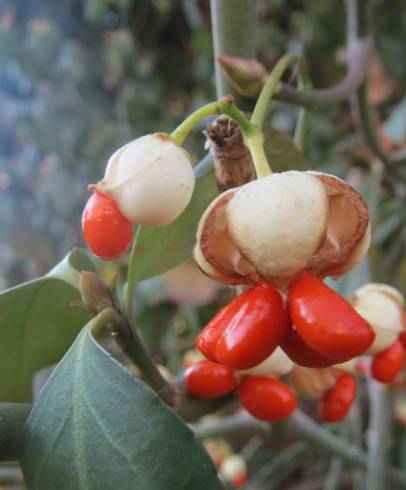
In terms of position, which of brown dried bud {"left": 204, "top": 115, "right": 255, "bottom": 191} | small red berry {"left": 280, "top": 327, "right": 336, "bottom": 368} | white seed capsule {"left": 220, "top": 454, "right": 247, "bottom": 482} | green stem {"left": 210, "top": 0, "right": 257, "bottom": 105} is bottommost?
white seed capsule {"left": 220, "top": 454, "right": 247, "bottom": 482}

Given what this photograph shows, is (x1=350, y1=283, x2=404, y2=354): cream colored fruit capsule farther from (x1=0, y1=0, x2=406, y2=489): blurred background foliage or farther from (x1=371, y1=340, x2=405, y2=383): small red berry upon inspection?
(x1=0, y1=0, x2=406, y2=489): blurred background foliage

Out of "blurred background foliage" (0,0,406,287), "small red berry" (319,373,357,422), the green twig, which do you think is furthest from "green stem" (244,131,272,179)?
"blurred background foliage" (0,0,406,287)

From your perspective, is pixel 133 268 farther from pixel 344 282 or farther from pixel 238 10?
pixel 344 282

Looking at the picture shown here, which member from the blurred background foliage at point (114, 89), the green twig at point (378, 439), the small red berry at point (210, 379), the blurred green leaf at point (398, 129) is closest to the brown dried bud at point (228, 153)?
the small red berry at point (210, 379)

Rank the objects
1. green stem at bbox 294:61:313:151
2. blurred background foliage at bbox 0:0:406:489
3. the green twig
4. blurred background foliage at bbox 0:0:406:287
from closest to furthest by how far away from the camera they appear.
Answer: green stem at bbox 294:61:313:151
the green twig
blurred background foliage at bbox 0:0:406:489
blurred background foliage at bbox 0:0:406:287

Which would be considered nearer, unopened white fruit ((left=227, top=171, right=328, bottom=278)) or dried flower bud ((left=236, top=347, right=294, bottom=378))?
unopened white fruit ((left=227, top=171, right=328, bottom=278))

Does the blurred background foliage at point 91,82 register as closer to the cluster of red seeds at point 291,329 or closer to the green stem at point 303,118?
the green stem at point 303,118

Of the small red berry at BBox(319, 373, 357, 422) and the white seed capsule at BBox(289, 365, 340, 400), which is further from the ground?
the white seed capsule at BBox(289, 365, 340, 400)

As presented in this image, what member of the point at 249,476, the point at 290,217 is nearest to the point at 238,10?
the point at 290,217

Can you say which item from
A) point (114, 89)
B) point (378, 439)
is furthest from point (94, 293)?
point (114, 89)
